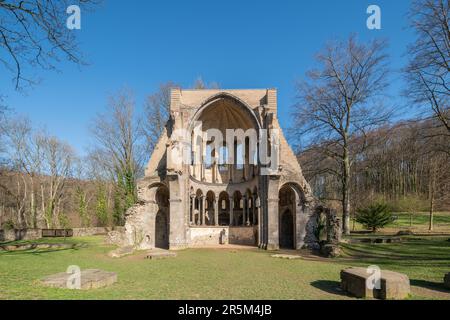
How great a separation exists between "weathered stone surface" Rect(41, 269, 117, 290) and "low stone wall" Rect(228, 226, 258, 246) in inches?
613

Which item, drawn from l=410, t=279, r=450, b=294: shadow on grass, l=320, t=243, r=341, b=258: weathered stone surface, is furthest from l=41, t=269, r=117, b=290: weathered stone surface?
l=320, t=243, r=341, b=258: weathered stone surface

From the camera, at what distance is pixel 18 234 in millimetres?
25375

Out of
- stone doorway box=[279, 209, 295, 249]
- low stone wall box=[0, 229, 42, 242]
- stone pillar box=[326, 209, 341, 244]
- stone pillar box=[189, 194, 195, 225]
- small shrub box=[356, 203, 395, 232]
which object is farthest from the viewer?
small shrub box=[356, 203, 395, 232]

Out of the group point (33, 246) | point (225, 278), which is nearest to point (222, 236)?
point (33, 246)

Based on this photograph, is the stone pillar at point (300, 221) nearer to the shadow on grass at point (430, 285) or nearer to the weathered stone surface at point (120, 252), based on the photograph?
the weathered stone surface at point (120, 252)

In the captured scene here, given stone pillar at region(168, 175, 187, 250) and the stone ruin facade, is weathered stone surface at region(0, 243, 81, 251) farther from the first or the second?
stone pillar at region(168, 175, 187, 250)

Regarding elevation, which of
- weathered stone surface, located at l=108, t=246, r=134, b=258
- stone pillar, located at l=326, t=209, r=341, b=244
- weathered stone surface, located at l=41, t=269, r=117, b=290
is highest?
weathered stone surface, located at l=41, t=269, r=117, b=290

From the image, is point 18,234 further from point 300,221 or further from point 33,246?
point 300,221

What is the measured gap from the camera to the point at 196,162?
85.2ft

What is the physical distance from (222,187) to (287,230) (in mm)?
6545

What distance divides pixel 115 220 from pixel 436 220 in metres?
36.8

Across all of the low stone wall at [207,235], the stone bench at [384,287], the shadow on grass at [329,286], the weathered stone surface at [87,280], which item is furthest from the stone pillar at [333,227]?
the weathered stone surface at [87,280]

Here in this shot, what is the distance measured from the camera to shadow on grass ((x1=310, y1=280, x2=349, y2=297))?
8234 millimetres
